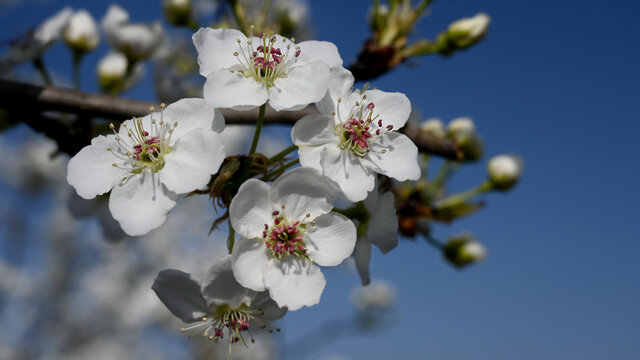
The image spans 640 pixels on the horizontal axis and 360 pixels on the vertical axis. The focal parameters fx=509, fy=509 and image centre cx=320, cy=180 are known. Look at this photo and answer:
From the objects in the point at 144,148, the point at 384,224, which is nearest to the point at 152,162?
the point at 144,148

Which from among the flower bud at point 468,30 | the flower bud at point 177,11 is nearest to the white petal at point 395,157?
the flower bud at point 468,30

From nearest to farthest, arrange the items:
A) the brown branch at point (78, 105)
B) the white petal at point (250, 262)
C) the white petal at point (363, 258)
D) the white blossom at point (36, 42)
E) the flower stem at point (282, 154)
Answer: the white petal at point (250, 262) < the flower stem at point (282, 154) < the white petal at point (363, 258) < the brown branch at point (78, 105) < the white blossom at point (36, 42)

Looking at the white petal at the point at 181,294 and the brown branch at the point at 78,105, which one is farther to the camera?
the brown branch at the point at 78,105

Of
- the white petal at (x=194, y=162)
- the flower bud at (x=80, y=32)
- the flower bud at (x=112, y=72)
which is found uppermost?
the flower bud at (x=80, y=32)

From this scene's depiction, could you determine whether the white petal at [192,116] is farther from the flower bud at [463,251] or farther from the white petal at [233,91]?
the flower bud at [463,251]

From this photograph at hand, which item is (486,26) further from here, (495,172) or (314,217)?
(314,217)

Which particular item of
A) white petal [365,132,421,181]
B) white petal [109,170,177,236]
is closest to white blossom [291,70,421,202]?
white petal [365,132,421,181]

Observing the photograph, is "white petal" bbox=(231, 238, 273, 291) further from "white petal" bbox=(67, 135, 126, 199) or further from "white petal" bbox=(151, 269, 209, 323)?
"white petal" bbox=(67, 135, 126, 199)
